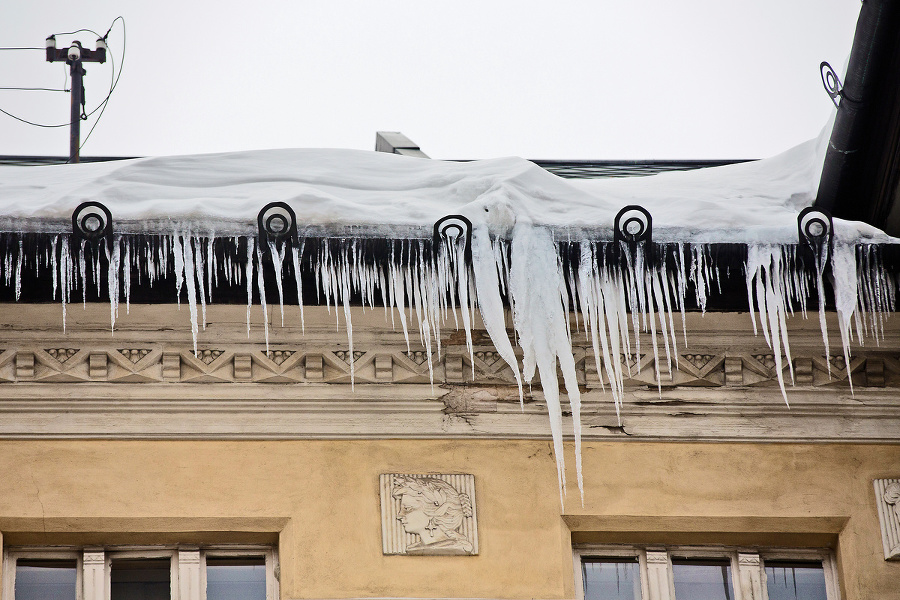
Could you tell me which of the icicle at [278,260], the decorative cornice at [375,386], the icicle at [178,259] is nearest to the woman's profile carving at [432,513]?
the decorative cornice at [375,386]

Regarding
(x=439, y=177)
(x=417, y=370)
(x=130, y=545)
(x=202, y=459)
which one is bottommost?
(x=130, y=545)

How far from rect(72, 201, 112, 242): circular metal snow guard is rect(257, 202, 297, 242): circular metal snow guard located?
0.57 m

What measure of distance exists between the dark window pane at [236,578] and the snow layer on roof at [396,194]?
137 cm

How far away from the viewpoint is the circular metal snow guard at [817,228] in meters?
4.79

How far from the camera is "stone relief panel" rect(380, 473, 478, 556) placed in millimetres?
4797

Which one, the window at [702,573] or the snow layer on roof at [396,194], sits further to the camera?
the window at [702,573]

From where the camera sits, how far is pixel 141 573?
4.82 metres

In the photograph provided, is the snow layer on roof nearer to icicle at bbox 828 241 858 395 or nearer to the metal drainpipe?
icicle at bbox 828 241 858 395

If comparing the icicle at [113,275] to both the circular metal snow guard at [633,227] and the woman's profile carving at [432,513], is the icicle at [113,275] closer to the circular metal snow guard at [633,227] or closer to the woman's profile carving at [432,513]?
the woman's profile carving at [432,513]

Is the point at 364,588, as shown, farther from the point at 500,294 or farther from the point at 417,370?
the point at 500,294

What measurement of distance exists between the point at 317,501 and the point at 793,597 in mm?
2016

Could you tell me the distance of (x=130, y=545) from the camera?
4844 mm

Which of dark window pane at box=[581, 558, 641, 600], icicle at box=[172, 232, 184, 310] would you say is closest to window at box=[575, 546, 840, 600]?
dark window pane at box=[581, 558, 641, 600]

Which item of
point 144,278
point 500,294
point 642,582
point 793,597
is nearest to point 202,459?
point 144,278
